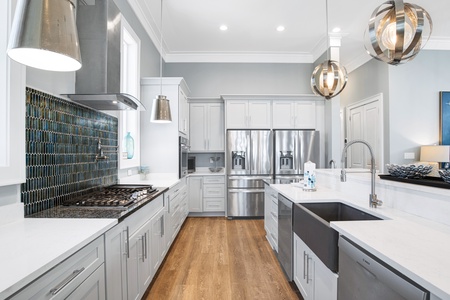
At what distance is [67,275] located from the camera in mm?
979

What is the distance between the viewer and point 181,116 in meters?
3.97

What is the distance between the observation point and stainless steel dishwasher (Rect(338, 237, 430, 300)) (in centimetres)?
81

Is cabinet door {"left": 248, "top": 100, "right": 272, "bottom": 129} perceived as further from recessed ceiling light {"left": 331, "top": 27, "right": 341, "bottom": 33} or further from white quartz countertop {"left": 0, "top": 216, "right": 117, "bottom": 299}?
white quartz countertop {"left": 0, "top": 216, "right": 117, "bottom": 299}

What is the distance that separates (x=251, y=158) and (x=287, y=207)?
227cm

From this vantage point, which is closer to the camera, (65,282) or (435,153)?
(65,282)

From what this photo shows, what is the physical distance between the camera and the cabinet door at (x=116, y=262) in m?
1.33

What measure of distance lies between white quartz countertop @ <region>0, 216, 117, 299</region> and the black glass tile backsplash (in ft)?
0.93

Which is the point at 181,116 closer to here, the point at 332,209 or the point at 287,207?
the point at 287,207

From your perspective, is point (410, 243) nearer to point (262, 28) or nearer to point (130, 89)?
point (130, 89)

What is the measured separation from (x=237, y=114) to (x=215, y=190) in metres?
1.58

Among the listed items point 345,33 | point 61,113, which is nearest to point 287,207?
point 61,113

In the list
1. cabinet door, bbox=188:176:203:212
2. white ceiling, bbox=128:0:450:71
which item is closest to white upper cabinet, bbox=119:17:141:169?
white ceiling, bbox=128:0:450:71

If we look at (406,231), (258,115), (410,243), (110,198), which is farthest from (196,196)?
(410,243)

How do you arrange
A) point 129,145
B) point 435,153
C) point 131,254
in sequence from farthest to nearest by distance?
point 435,153
point 129,145
point 131,254
